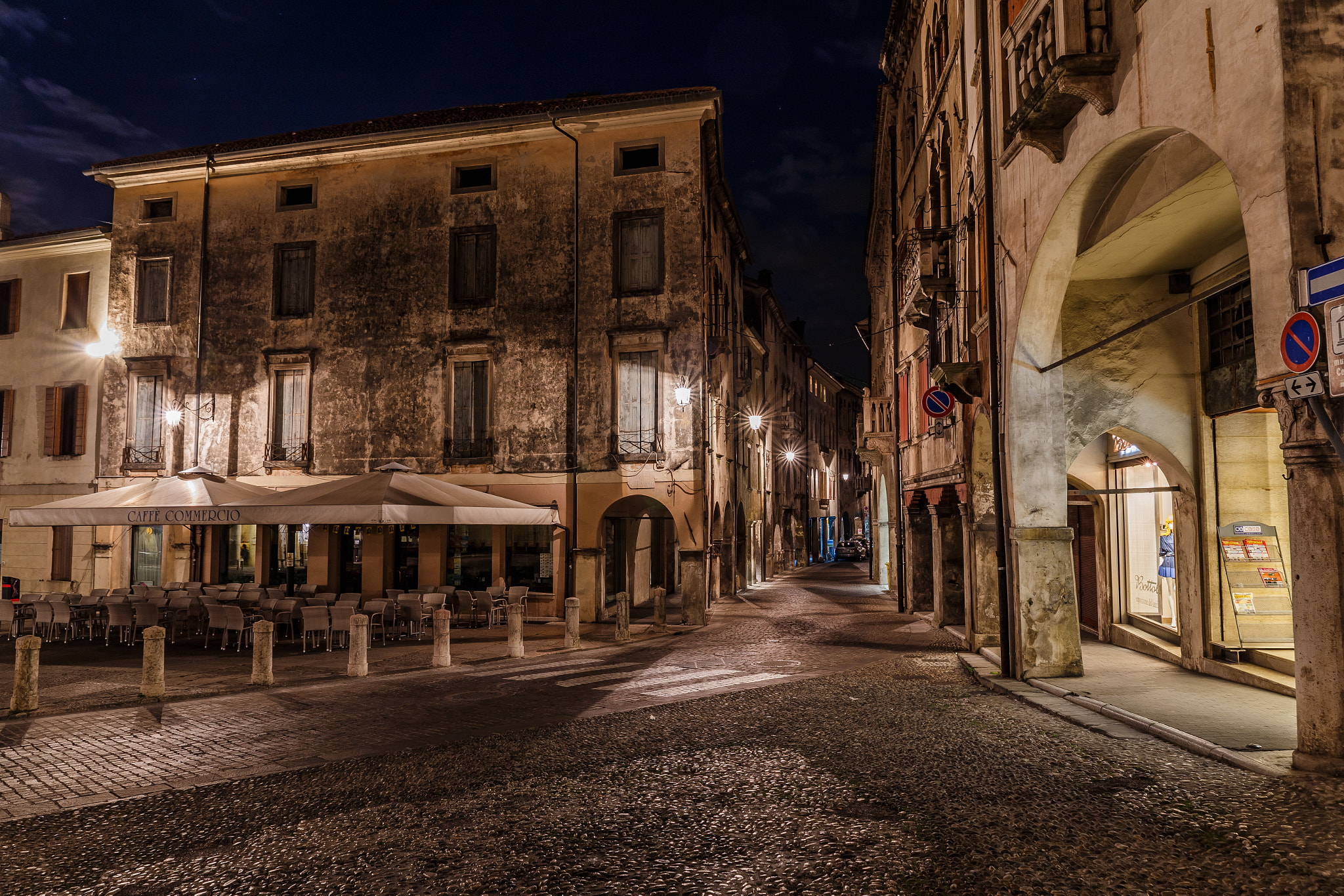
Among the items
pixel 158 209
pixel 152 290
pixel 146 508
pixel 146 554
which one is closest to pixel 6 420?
pixel 152 290

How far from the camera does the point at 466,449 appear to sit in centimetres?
2052

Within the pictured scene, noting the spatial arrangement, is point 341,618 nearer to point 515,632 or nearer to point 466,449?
point 515,632

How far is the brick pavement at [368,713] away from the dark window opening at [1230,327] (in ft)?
21.0

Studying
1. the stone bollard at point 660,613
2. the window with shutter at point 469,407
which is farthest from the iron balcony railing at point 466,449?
the stone bollard at point 660,613

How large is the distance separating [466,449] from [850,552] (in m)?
33.8

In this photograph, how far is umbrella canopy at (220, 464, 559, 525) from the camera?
1382 cm

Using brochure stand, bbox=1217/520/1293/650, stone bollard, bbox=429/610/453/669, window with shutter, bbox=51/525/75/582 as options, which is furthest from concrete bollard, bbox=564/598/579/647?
window with shutter, bbox=51/525/75/582

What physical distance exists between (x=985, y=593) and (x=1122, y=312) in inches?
186

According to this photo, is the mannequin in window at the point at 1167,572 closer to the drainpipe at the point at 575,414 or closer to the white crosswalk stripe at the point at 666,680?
the white crosswalk stripe at the point at 666,680

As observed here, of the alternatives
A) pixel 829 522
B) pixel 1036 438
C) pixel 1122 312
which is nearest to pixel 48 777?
pixel 1036 438

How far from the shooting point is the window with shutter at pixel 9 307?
24.4 metres

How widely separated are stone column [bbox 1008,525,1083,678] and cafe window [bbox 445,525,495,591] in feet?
43.1

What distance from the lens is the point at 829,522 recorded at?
206 feet

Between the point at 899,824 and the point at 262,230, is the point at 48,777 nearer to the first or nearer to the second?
the point at 899,824
